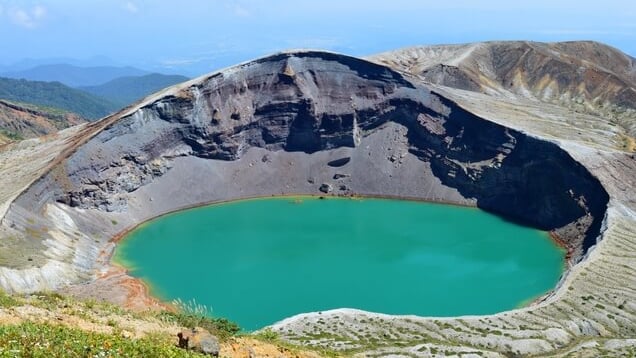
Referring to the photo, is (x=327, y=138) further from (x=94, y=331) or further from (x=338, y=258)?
(x=94, y=331)

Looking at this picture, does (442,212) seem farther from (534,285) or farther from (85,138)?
(85,138)

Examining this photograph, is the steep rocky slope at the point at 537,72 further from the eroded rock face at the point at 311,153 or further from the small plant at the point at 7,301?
the small plant at the point at 7,301

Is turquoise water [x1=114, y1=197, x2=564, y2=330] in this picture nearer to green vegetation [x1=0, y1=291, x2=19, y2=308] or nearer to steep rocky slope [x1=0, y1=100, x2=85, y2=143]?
green vegetation [x1=0, y1=291, x2=19, y2=308]

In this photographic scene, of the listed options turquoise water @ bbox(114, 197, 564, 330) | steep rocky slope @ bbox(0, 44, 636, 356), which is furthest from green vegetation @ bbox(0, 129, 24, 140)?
turquoise water @ bbox(114, 197, 564, 330)

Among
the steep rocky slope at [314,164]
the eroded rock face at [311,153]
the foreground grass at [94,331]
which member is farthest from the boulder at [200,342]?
the eroded rock face at [311,153]

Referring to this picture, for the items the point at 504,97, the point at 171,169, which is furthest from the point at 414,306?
the point at 504,97

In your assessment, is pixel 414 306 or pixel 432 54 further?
pixel 432 54
